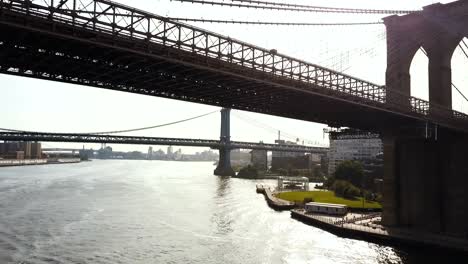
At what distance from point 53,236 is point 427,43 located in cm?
3265

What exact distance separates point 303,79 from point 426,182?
13969 millimetres

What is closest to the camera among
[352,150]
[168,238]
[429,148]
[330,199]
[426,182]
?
[168,238]

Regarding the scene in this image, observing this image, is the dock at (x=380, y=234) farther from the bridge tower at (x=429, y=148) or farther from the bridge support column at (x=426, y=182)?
the bridge tower at (x=429, y=148)

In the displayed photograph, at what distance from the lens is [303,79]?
3095 cm

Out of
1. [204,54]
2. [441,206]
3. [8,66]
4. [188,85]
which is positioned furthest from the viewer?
[441,206]

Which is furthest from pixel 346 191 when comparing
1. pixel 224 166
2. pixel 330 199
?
pixel 224 166

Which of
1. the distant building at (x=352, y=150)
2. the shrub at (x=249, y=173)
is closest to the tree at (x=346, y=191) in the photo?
the shrub at (x=249, y=173)

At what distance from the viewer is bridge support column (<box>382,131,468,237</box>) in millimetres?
34281

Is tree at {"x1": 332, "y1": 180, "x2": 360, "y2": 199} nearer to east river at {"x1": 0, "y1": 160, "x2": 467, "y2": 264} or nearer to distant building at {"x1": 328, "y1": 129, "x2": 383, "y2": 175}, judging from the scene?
east river at {"x1": 0, "y1": 160, "x2": 467, "y2": 264}

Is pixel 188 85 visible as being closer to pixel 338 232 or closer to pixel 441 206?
pixel 338 232

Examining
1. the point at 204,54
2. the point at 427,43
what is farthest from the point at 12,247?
the point at 427,43

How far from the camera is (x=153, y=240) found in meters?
31.4

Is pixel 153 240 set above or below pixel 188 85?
below

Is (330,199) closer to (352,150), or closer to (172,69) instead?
(172,69)
